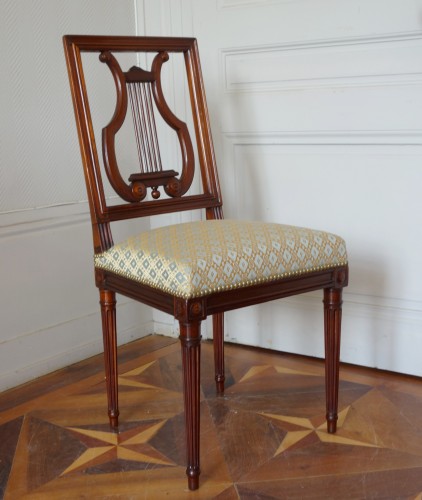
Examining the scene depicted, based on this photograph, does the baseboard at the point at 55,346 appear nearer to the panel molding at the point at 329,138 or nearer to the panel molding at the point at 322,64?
the panel molding at the point at 329,138

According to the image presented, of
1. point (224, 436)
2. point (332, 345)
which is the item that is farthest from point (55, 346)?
point (332, 345)

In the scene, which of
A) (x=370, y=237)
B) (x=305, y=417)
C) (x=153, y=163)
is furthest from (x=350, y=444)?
(x=153, y=163)

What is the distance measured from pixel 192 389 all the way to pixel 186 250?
296mm

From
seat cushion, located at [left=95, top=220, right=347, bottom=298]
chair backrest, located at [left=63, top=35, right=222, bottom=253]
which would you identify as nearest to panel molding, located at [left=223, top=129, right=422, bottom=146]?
chair backrest, located at [left=63, top=35, right=222, bottom=253]

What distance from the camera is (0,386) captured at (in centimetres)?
214

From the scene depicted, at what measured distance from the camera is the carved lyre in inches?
70.1

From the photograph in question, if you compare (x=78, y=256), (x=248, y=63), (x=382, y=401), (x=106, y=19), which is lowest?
(x=382, y=401)

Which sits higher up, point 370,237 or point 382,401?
point 370,237

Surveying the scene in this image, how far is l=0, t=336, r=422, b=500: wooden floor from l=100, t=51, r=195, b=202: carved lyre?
614 millimetres

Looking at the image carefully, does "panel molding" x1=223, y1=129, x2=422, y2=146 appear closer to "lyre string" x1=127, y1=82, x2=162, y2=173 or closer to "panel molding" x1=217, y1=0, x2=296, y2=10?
"panel molding" x1=217, y1=0, x2=296, y2=10

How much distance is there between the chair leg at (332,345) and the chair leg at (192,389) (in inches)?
15.3

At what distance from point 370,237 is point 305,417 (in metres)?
0.60

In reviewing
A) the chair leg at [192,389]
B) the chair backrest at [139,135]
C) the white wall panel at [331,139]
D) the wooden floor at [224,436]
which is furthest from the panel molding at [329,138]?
the chair leg at [192,389]

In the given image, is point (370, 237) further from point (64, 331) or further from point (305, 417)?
point (64, 331)
